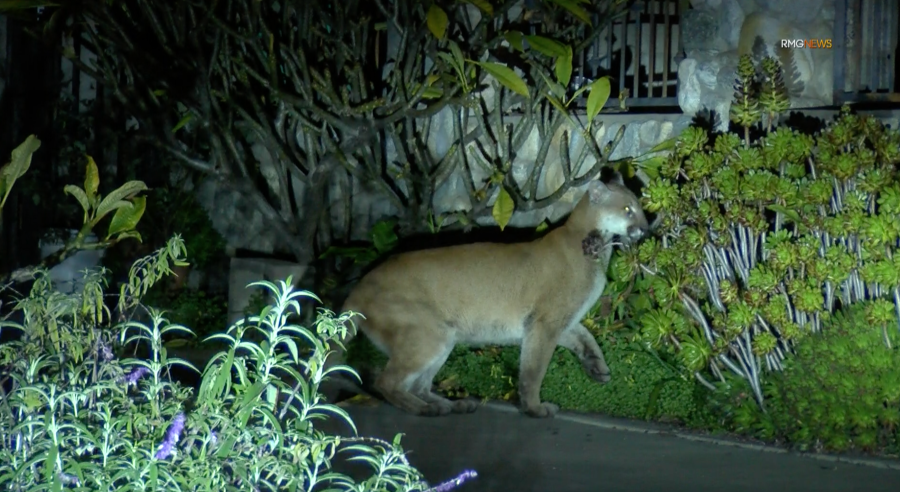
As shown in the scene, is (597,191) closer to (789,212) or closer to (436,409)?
(789,212)

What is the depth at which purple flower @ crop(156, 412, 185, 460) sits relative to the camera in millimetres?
3723

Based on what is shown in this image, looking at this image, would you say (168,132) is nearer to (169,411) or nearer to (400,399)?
(400,399)

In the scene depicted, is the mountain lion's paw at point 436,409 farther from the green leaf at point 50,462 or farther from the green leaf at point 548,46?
the green leaf at point 50,462

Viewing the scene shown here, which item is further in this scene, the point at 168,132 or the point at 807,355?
the point at 168,132

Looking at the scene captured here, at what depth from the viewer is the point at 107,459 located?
149 inches

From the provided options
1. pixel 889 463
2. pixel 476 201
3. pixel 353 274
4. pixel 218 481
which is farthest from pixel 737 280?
pixel 218 481

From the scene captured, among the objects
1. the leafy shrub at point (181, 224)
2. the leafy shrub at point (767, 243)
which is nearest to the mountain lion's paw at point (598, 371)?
the leafy shrub at point (767, 243)

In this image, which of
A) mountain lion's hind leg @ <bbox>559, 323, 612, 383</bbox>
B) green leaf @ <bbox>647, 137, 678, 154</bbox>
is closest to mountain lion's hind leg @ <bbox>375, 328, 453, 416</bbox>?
mountain lion's hind leg @ <bbox>559, 323, 612, 383</bbox>

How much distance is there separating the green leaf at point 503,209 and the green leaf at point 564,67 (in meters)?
0.98

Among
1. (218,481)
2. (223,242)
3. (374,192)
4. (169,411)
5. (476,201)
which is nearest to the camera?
(218,481)

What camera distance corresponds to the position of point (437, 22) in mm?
8250

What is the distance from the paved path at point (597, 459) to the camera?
19.7 ft

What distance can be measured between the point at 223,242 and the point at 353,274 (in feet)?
7.10

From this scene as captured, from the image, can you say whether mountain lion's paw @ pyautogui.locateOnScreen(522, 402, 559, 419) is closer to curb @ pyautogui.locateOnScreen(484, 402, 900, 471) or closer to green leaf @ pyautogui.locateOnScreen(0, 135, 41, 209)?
curb @ pyautogui.locateOnScreen(484, 402, 900, 471)
